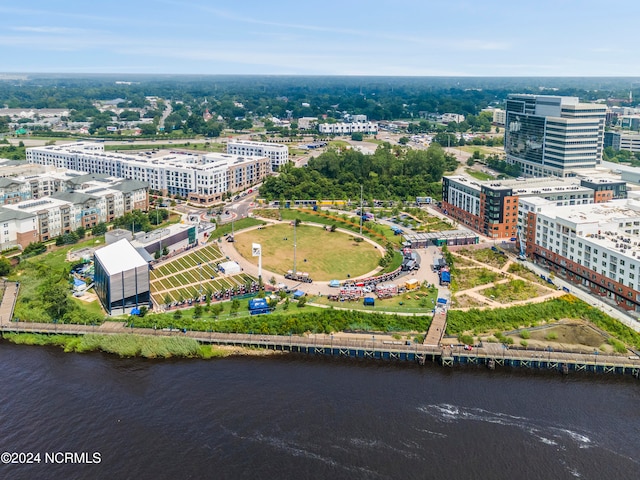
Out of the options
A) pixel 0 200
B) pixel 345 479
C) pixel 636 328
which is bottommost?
pixel 345 479

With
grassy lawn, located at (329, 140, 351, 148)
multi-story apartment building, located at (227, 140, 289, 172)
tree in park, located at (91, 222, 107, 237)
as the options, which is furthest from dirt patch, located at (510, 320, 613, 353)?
grassy lawn, located at (329, 140, 351, 148)

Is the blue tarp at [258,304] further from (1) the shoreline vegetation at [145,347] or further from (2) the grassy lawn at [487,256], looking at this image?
(2) the grassy lawn at [487,256]

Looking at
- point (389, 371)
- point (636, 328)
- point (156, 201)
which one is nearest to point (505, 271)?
point (636, 328)

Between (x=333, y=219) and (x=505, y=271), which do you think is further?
(x=333, y=219)

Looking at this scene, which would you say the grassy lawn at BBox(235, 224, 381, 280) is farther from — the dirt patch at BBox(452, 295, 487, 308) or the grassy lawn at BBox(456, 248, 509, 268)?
the dirt patch at BBox(452, 295, 487, 308)

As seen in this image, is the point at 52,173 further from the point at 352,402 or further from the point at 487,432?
the point at 487,432
